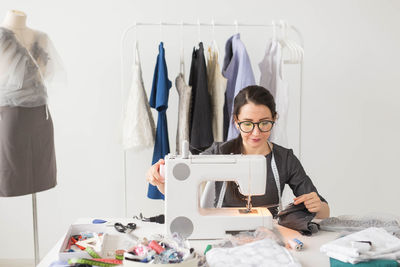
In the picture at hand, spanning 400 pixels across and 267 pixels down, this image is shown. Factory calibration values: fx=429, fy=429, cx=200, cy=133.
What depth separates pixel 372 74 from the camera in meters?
3.26

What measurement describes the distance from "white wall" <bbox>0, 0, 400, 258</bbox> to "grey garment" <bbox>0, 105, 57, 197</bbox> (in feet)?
2.58

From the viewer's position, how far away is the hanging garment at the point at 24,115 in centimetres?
231

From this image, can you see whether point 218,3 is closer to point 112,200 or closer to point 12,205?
point 112,200

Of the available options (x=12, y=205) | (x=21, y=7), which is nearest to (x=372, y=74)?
(x=21, y=7)

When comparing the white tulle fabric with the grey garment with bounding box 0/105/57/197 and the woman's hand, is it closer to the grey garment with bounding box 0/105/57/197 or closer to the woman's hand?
the grey garment with bounding box 0/105/57/197

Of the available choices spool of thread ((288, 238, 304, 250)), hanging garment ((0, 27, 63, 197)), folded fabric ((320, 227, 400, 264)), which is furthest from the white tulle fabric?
folded fabric ((320, 227, 400, 264))

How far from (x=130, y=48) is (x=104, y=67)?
246 millimetres

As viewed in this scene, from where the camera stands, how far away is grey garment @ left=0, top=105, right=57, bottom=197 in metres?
2.34

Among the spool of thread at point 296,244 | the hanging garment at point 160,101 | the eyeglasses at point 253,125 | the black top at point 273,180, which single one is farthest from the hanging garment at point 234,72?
the spool of thread at point 296,244

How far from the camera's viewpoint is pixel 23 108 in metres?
2.35

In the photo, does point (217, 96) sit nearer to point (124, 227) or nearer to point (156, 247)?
point (124, 227)

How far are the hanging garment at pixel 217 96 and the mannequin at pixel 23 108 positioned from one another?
0.98 metres

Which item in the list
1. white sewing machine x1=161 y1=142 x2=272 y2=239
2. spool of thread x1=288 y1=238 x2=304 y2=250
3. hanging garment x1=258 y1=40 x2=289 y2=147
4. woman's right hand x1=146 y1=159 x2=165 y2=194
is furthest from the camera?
hanging garment x1=258 y1=40 x2=289 y2=147

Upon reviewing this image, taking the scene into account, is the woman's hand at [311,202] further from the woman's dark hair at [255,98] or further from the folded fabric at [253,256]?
the woman's dark hair at [255,98]
